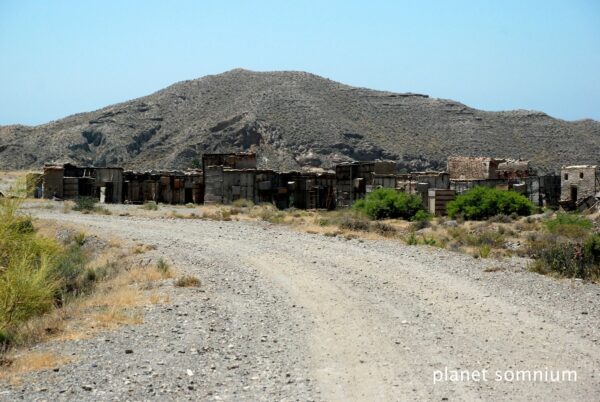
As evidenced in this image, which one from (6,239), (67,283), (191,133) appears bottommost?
(67,283)

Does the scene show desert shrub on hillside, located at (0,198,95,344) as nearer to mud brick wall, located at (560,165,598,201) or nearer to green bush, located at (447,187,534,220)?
green bush, located at (447,187,534,220)

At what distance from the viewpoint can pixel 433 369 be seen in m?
8.83

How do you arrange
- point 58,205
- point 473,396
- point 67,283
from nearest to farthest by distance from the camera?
point 473,396
point 67,283
point 58,205

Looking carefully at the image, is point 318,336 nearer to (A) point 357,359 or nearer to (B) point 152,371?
(A) point 357,359

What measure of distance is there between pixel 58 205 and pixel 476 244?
86.6ft

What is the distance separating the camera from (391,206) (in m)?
35.2

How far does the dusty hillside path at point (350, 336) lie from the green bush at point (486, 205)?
59.5ft

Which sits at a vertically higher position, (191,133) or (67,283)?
(191,133)

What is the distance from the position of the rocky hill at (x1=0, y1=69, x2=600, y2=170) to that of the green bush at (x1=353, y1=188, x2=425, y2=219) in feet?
131

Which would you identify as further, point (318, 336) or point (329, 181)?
point (329, 181)

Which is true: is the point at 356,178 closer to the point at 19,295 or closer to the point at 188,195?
the point at 188,195

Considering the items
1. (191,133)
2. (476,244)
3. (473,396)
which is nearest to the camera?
(473,396)

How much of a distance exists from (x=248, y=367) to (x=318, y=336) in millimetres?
1693

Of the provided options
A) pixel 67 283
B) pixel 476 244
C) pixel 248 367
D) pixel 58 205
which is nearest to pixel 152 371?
pixel 248 367
